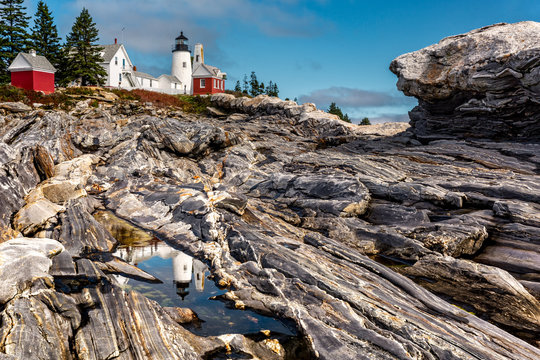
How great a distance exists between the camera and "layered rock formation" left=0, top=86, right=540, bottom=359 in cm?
921

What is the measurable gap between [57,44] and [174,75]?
103 ft

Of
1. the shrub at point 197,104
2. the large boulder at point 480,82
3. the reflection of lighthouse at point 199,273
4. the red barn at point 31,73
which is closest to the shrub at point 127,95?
the shrub at point 197,104

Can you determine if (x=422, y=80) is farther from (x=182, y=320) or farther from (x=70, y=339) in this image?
(x=70, y=339)

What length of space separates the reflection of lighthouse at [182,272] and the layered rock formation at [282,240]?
0.66m

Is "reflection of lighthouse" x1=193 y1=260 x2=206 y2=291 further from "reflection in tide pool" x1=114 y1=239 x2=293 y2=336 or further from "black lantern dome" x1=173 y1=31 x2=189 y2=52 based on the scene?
"black lantern dome" x1=173 y1=31 x2=189 y2=52

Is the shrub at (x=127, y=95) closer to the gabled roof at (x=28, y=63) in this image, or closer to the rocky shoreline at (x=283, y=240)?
the gabled roof at (x=28, y=63)

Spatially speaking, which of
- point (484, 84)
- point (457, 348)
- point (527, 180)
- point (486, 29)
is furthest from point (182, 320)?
point (486, 29)

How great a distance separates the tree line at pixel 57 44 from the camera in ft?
238

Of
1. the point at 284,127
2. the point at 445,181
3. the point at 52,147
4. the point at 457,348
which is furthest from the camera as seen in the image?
the point at 284,127

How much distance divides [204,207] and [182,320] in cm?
935

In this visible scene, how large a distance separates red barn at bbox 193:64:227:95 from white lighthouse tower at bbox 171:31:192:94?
4.57 meters

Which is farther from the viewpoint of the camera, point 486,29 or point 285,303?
point 486,29

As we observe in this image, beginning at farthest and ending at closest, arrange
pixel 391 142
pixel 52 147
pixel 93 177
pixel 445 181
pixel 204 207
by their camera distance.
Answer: pixel 391 142 < pixel 52 147 < pixel 93 177 < pixel 445 181 < pixel 204 207

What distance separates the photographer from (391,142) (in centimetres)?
3406
